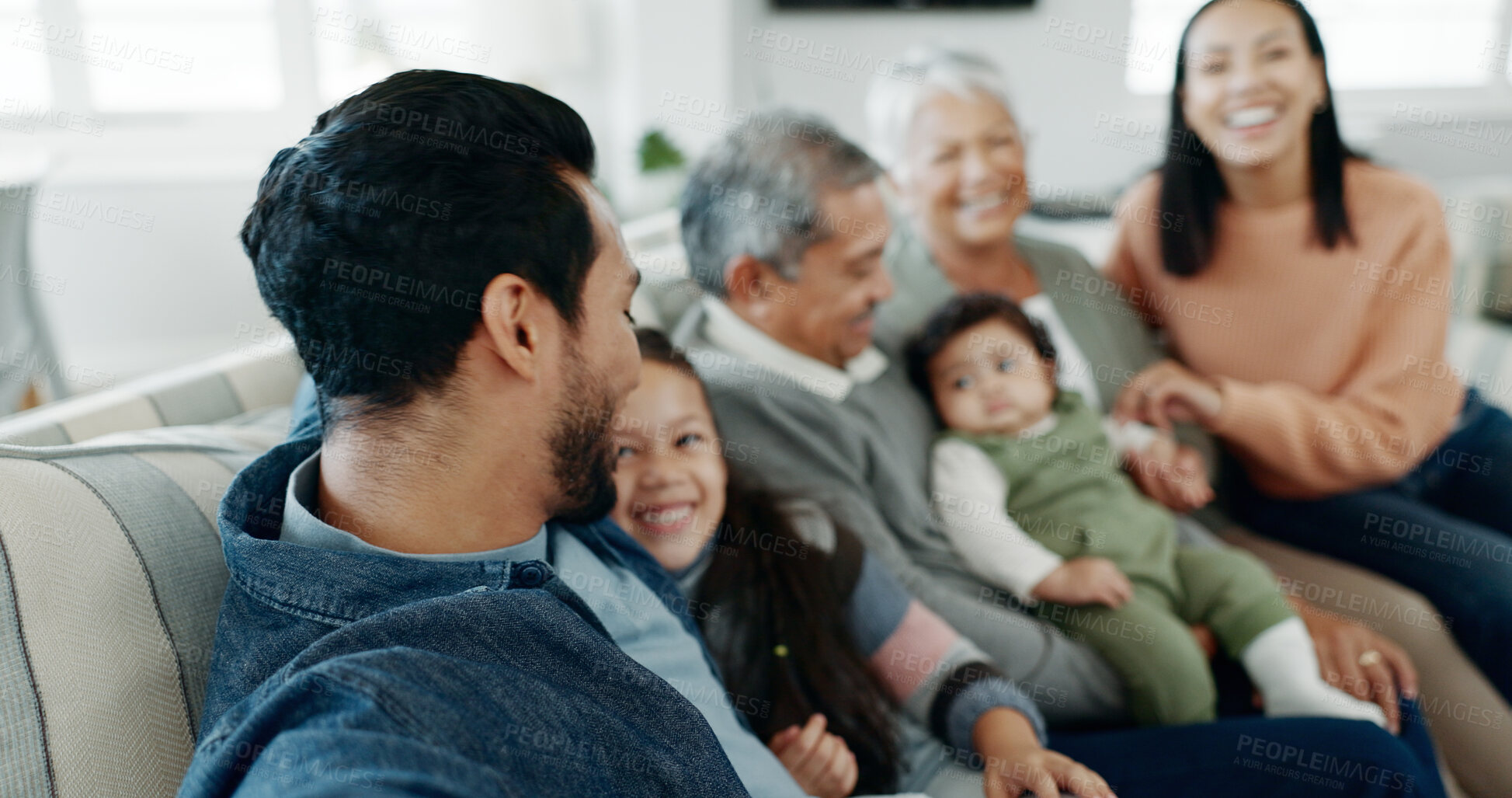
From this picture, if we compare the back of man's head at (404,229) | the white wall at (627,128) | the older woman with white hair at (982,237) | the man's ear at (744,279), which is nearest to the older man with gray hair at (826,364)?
the man's ear at (744,279)

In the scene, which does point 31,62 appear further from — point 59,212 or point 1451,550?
point 1451,550

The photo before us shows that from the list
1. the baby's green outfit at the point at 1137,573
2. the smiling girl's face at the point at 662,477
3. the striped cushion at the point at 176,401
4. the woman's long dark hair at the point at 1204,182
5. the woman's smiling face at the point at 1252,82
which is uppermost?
the woman's smiling face at the point at 1252,82

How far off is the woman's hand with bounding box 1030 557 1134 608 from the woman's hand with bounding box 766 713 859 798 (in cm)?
39

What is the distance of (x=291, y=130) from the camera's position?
3.71 metres

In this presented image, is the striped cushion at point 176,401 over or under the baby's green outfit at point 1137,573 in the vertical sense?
over

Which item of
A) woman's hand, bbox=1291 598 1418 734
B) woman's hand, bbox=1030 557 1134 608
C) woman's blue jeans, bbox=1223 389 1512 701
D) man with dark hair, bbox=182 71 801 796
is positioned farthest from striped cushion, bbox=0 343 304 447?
woman's blue jeans, bbox=1223 389 1512 701

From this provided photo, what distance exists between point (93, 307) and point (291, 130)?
94 cm

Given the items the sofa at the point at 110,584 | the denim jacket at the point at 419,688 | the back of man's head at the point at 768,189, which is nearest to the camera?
the denim jacket at the point at 419,688

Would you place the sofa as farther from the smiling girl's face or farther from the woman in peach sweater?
the woman in peach sweater

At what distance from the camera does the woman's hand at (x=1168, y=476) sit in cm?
147

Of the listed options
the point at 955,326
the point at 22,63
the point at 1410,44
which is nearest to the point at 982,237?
the point at 955,326

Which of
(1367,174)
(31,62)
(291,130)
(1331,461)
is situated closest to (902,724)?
(1331,461)

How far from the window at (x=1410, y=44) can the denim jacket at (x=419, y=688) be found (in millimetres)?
4174

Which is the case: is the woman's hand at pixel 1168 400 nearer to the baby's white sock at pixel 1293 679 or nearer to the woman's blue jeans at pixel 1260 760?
the baby's white sock at pixel 1293 679
